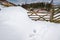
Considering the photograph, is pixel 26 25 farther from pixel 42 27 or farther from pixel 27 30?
pixel 42 27

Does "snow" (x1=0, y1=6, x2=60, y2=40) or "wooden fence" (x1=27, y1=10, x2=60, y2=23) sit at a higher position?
"snow" (x1=0, y1=6, x2=60, y2=40)

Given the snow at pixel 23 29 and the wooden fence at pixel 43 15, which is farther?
the wooden fence at pixel 43 15

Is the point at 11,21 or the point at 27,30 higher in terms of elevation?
the point at 11,21

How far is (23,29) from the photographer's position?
176 cm

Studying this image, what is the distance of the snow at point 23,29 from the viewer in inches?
66.2

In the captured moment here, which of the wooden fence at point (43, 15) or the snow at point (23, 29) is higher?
the snow at point (23, 29)

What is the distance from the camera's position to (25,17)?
189 cm

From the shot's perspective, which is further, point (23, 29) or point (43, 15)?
point (43, 15)

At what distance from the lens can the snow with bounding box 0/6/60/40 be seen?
5.51 ft

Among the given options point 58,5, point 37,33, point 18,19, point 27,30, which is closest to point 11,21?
point 18,19

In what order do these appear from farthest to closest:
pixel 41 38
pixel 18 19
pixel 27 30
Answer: pixel 18 19
pixel 27 30
pixel 41 38

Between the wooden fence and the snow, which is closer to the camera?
the snow

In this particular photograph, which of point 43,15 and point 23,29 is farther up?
point 23,29

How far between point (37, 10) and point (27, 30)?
2.87 meters
